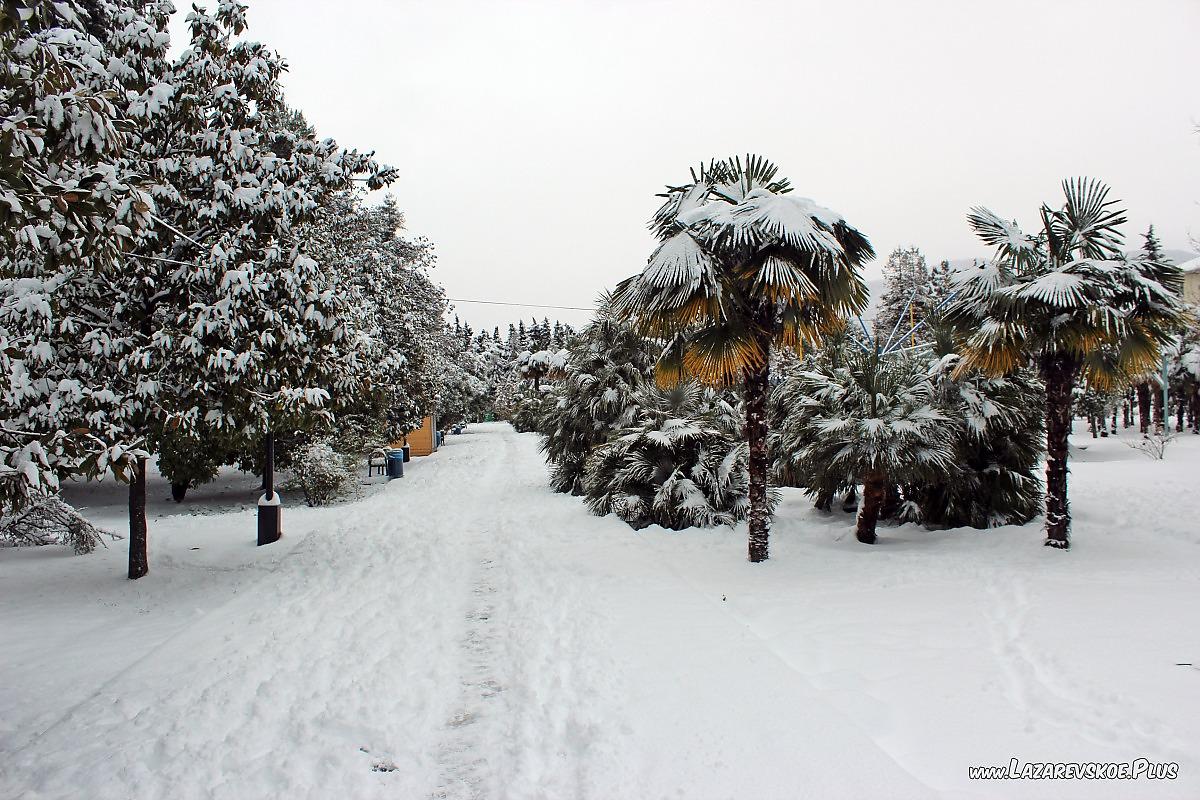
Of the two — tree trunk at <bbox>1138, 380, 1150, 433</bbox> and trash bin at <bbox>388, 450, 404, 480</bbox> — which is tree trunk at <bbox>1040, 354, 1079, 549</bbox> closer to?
trash bin at <bbox>388, 450, 404, 480</bbox>

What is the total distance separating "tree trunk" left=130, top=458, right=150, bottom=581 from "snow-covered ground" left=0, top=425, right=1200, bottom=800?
0.65 ft

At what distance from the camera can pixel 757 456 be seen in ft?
26.4

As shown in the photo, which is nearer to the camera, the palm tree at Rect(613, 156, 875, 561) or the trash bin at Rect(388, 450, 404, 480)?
the palm tree at Rect(613, 156, 875, 561)

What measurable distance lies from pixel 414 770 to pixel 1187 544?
8942mm

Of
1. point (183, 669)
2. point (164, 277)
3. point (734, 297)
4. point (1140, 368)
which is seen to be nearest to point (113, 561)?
point (164, 277)

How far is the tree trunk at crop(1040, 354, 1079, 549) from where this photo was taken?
7.81 meters

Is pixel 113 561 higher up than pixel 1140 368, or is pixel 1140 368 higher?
pixel 1140 368

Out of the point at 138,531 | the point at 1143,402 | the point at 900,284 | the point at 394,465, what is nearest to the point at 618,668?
the point at 138,531

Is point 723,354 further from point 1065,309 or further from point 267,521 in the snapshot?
point 267,521

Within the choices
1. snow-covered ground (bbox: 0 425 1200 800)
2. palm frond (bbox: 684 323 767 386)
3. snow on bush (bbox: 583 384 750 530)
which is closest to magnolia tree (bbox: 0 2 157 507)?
snow-covered ground (bbox: 0 425 1200 800)

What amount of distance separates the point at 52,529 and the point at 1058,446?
45.2ft

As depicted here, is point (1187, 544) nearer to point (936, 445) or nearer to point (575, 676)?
point (936, 445)

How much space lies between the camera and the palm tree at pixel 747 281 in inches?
290

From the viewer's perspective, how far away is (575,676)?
488cm
